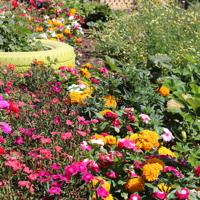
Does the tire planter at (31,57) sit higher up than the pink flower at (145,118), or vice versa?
the pink flower at (145,118)

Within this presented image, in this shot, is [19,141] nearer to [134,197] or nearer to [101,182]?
[101,182]

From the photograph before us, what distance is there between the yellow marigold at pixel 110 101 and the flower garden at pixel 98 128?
1 centimetres

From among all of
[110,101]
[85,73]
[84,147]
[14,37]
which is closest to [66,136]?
[84,147]

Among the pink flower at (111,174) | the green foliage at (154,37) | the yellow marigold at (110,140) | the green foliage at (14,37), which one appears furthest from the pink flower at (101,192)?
the green foliage at (154,37)

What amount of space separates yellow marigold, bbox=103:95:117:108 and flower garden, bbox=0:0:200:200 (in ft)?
0.04

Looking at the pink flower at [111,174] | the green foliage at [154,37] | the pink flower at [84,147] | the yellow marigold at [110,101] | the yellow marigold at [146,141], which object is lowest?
the green foliage at [154,37]

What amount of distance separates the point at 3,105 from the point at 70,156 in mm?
970

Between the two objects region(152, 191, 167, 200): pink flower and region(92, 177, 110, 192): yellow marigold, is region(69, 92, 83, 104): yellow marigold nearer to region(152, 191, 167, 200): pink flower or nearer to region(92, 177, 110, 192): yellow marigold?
region(92, 177, 110, 192): yellow marigold

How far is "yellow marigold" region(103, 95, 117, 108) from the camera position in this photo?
4980 millimetres

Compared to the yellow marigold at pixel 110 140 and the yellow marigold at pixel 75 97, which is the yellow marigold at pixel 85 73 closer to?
the yellow marigold at pixel 75 97

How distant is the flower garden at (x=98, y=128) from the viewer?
334cm

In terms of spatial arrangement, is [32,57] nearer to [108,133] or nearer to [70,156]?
[108,133]

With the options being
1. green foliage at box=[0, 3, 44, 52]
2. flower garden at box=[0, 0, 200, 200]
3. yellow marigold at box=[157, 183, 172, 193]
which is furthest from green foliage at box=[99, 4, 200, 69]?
yellow marigold at box=[157, 183, 172, 193]

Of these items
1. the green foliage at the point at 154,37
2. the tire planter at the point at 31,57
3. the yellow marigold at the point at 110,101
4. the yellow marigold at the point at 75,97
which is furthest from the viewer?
the green foliage at the point at 154,37
